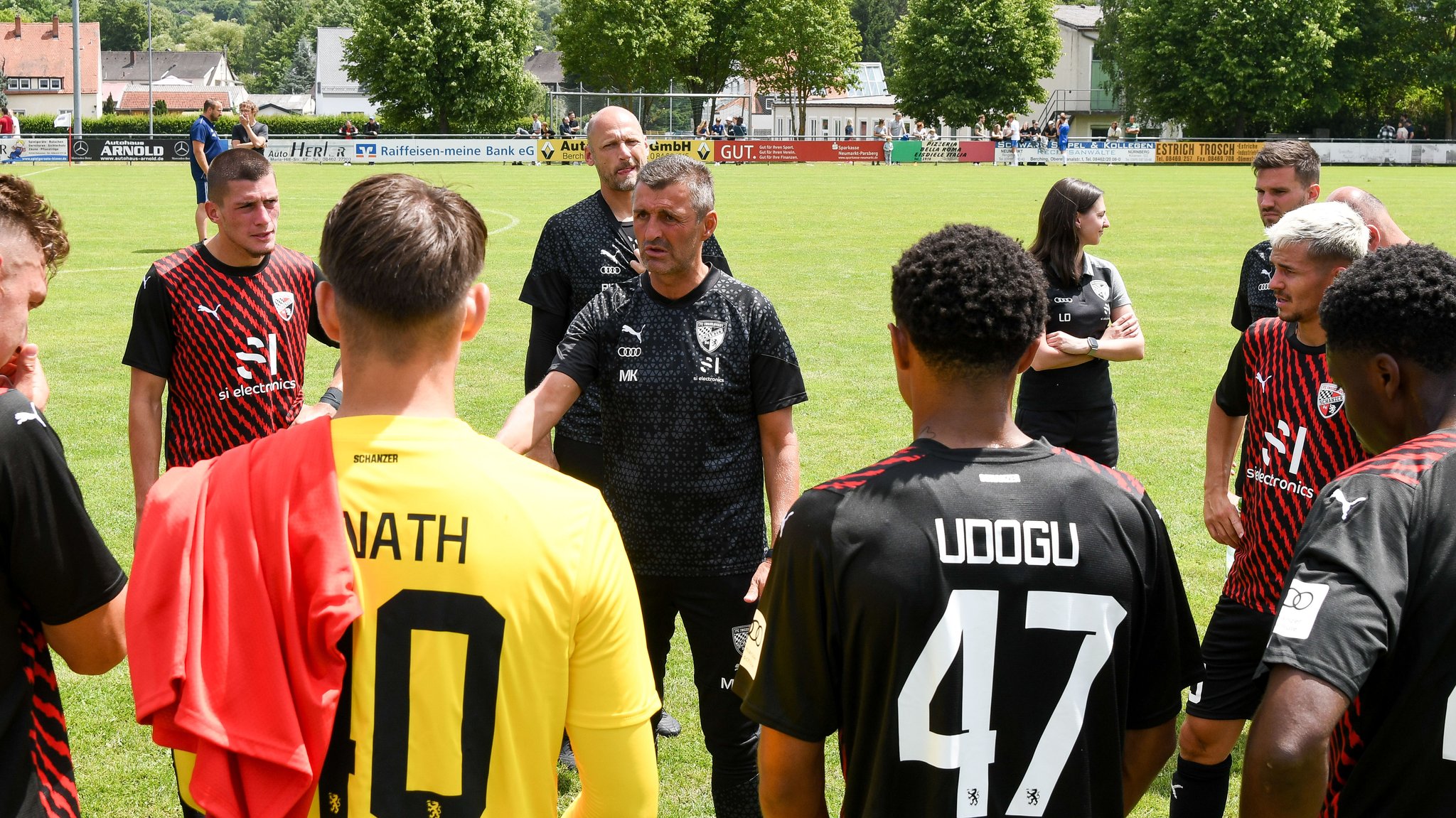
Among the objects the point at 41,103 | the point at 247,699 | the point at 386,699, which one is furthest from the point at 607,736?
the point at 41,103

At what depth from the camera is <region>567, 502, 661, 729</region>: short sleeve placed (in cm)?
206

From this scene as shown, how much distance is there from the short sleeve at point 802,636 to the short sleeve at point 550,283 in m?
3.12

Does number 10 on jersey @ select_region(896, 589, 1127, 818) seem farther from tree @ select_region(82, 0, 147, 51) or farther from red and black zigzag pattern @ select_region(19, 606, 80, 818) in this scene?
tree @ select_region(82, 0, 147, 51)

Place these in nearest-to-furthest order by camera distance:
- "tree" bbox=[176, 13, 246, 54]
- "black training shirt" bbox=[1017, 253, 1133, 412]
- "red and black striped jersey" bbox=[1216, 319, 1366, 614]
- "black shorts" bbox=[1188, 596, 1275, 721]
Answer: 1. "red and black striped jersey" bbox=[1216, 319, 1366, 614]
2. "black shorts" bbox=[1188, 596, 1275, 721]
3. "black training shirt" bbox=[1017, 253, 1133, 412]
4. "tree" bbox=[176, 13, 246, 54]

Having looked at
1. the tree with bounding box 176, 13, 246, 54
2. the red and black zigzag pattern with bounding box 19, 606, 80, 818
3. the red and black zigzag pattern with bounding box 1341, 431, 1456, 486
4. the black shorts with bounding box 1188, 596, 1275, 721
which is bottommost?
the black shorts with bounding box 1188, 596, 1275, 721

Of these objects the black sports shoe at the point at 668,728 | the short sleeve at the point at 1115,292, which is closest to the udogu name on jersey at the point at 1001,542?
the black sports shoe at the point at 668,728

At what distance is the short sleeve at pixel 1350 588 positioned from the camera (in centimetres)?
212

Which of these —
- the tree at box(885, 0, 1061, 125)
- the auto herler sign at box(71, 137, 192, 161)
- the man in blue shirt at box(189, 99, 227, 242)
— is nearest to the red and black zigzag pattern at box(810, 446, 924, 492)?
the man in blue shirt at box(189, 99, 227, 242)

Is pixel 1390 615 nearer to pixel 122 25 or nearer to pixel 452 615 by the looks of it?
pixel 452 615

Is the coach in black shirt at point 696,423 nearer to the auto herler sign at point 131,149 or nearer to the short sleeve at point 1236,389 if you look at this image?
the short sleeve at point 1236,389

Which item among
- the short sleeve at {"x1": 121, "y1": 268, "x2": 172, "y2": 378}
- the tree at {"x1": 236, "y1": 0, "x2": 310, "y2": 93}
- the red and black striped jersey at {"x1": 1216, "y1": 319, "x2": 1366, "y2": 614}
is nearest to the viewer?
the red and black striped jersey at {"x1": 1216, "y1": 319, "x2": 1366, "y2": 614}

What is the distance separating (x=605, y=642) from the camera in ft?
6.89

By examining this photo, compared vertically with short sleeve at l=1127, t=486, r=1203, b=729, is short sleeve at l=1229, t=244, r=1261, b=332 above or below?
above

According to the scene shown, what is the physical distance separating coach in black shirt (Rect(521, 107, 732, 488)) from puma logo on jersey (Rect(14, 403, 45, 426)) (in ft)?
9.39
